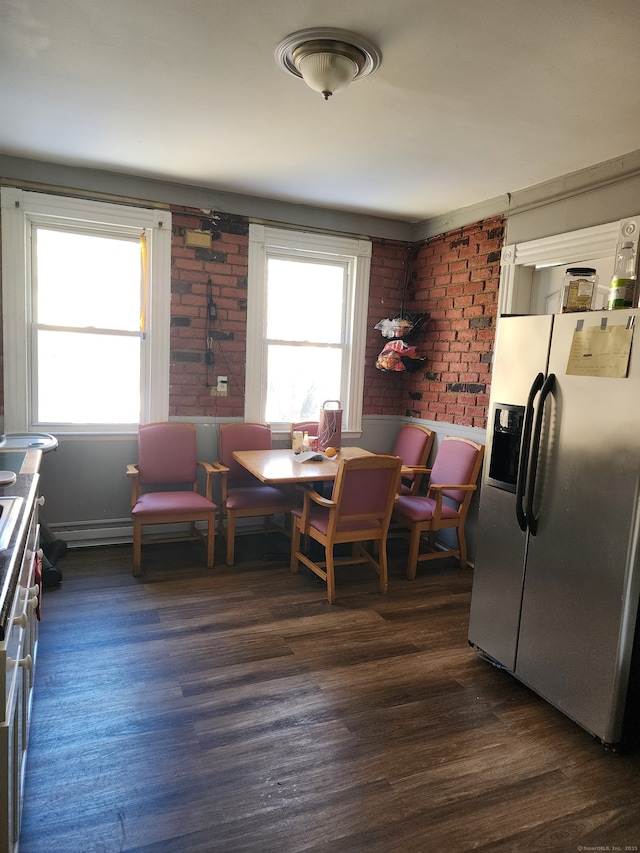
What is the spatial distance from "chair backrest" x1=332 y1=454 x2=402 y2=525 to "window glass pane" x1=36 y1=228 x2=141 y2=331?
2006 millimetres

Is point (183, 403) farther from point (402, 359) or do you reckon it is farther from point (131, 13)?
point (131, 13)

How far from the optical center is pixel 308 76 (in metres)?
2.19

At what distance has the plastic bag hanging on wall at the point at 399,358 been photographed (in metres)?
4.52

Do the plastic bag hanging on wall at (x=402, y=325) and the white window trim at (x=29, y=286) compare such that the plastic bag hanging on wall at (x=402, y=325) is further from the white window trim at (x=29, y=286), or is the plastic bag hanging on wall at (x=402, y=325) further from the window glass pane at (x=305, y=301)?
the white window trim at (x=29, y=286)

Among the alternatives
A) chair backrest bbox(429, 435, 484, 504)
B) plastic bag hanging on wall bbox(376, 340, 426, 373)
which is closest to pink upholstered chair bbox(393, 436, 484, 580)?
chair backrest bbox(429, 435, 484, 504)

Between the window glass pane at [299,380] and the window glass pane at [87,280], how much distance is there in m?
1.14

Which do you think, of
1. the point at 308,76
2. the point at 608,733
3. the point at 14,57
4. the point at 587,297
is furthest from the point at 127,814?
the point at 14,57

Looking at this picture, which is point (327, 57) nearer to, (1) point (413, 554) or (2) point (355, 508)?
(2) point (355, 508)

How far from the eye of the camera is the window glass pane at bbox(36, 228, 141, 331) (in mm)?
3822

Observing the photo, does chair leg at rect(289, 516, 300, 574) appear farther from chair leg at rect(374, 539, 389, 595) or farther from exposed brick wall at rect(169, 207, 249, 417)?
exposed brick wall at rect(169, 207, 249, 417)

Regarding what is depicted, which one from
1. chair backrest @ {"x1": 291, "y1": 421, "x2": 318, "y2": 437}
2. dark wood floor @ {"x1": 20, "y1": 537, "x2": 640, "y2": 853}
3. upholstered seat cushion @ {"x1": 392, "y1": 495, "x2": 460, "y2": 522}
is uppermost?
chair backrest @ {"x1": 291, "y1": 421, "x2": 318, "y2": 437}

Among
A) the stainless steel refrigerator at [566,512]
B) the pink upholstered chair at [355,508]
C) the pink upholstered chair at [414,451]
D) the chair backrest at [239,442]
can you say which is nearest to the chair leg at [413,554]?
the pink upholstered chair at [355,508]

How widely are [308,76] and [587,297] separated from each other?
4.80 feet

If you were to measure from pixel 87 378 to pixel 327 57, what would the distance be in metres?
2.75
